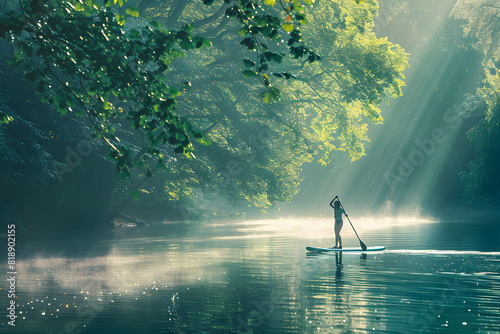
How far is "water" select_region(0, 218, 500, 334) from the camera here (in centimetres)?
963

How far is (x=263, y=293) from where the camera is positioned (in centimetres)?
1270

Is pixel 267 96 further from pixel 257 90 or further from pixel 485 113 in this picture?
pixel 485 113

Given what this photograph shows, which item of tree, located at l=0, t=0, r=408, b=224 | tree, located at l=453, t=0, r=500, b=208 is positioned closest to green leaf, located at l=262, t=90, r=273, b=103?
tree, located at l=0, t=0, r=408, b=224

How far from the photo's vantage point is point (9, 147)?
75.2ft

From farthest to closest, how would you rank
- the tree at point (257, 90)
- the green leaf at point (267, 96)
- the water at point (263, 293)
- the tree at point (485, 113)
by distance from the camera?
1. the tree at point (485, 113)
2. the tree at point (257, 90)
3. the water at point (263, 293)
4. the green leaf at point (267, 96)

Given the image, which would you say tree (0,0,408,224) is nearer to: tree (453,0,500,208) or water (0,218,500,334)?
water (0,218,500,334)

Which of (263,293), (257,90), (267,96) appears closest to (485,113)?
(257,90)

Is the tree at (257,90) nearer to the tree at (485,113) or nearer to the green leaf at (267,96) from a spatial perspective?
the green leaf at (267,96)

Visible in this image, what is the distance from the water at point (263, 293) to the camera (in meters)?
9.63

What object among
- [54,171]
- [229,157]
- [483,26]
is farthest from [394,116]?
[54,171]

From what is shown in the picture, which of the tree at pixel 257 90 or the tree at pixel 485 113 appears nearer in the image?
the tree at pixel 257 90

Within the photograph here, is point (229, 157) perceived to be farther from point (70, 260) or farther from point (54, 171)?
point (70, 260)

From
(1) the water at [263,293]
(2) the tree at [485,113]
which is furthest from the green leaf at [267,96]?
(2) the tree at [485,113]

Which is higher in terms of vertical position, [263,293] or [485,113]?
[485,113]
